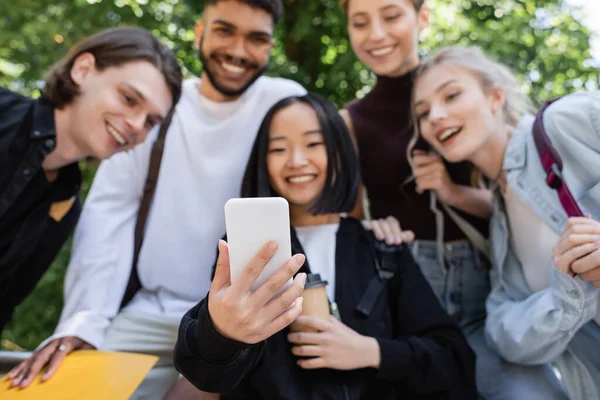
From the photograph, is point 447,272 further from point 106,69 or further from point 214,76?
point 106,69

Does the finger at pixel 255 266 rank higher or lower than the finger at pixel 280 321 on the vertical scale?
higher

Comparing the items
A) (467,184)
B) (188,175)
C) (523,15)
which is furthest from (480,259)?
(523,15)

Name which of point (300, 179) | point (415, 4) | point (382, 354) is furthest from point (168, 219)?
point (415, 4)

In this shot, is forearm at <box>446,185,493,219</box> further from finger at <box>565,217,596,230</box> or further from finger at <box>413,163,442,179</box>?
finger at <box>565,217,596,230</box>

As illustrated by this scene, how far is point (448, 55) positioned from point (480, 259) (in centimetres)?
99

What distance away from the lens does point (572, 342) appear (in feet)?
6.56

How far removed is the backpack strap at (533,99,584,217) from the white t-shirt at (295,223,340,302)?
33.3 inches

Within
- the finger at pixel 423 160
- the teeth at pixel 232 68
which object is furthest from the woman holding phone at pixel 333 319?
the teeth at pixel 232 68

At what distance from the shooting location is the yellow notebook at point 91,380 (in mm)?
1670

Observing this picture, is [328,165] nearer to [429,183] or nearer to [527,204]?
[429,183]

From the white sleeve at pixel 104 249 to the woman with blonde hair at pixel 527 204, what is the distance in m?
1.43

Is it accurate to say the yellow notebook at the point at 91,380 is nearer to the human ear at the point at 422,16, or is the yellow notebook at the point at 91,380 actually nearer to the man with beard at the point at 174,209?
the man with beard at the point at 174,209

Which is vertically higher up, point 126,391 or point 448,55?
point 448,55

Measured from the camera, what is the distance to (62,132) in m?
2.27
